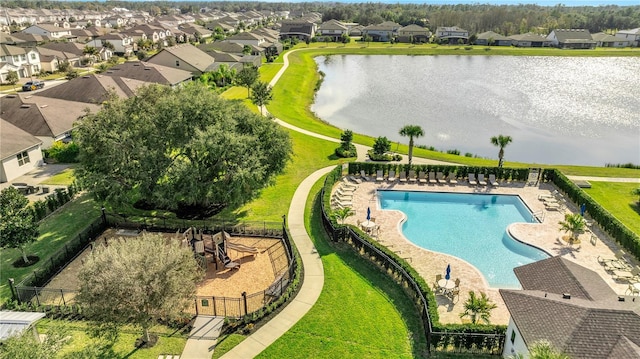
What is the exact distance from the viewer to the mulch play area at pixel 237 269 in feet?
78.4

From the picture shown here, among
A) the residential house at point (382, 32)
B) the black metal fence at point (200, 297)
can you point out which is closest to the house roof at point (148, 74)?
the black metal fence at point (200, 297)

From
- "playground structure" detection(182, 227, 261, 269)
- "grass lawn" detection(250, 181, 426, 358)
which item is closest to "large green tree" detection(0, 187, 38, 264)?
"playground structure" detection(182, 227, 261, 269)

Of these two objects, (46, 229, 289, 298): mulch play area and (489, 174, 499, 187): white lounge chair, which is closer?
(46, 229, 289, 298): mulch play area

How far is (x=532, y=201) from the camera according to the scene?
34.4 m

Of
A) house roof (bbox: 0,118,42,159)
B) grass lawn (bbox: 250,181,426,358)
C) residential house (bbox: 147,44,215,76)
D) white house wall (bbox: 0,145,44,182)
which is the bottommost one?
grass lawn (bbox: 250,181,426,358)

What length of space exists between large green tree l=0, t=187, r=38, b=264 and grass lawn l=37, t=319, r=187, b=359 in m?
6.46

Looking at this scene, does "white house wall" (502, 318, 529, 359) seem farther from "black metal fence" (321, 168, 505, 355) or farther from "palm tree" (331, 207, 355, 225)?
"palm tree" (331, 207, 355, 225)

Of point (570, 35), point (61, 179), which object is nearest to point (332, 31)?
point (570, 35)

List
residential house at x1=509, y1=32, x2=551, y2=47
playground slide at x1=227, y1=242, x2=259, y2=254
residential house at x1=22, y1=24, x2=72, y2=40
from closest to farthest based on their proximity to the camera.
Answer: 1. playground slide at x1=227, y1=242, x2=259, y2=254
2. residential house at x1=22, y1=24, x2=72, y2=40
3. residential house at x1=509, y1=32, x2=551, y2=47

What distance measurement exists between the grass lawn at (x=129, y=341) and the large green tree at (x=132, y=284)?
4.67 ft

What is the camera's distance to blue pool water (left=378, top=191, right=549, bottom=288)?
26859 millimetres

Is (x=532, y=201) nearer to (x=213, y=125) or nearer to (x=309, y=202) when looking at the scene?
(x=309, y=202)

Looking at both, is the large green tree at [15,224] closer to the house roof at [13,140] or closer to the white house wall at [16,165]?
the white house wall at [16,165]

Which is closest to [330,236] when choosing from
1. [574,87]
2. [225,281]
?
[225,281]
